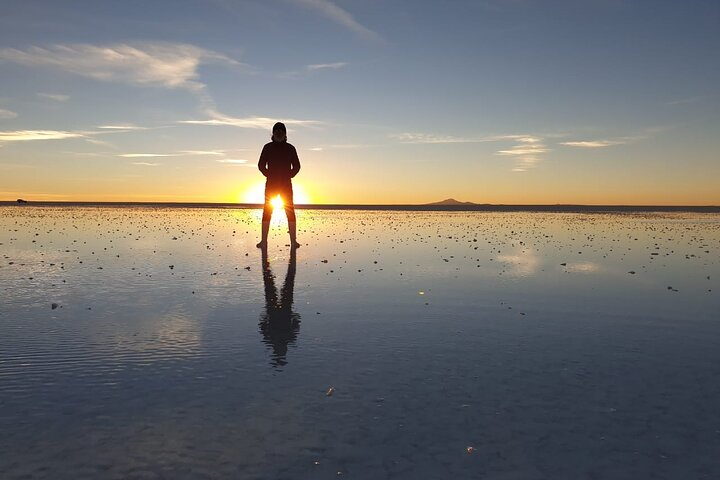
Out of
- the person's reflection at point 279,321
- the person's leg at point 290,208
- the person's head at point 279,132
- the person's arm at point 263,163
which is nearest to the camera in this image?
the person's reflection at point 279,321

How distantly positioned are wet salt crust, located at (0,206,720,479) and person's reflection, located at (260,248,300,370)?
0.05 m

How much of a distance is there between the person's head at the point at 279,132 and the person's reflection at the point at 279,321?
8675 mm

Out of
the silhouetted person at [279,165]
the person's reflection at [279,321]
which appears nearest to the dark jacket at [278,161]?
the silhouetted person at [279,165]

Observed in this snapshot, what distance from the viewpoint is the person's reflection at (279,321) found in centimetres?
753

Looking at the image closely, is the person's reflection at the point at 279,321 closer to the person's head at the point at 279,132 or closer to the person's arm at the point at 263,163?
the person's arm at the point at 263,163

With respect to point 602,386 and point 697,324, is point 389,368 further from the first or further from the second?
point 697,324

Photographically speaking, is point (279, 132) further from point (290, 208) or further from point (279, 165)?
point (290, 208)

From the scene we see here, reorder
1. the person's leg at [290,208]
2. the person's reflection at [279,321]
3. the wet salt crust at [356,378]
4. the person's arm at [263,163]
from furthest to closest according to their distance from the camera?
the person's leg at [290,208] < the person's arm at [263,163] < the person's reflection at [279,321] < the wet salt crust at [356,378]

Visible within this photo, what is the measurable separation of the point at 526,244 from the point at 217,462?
77.5ft

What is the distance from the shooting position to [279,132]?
21.4m

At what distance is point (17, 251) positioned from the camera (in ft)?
67.2

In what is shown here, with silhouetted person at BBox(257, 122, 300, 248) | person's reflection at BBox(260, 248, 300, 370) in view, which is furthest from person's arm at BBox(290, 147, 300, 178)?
person's reflection at BBox(260, 248, 300, 370)

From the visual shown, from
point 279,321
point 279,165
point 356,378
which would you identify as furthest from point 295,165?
point 356,378

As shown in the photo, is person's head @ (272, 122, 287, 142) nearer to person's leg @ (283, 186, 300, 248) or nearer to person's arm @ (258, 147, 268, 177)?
person's arm @ (258, 147, 268, 177)
